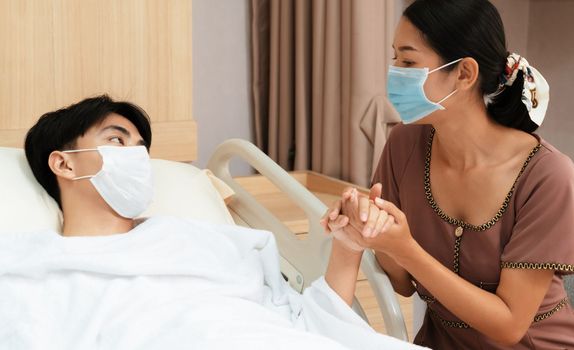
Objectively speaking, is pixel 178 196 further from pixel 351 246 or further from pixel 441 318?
pixel 441 318

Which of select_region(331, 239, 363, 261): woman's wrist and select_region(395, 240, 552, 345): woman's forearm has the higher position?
select_region(331, 239, 363, 261): woman's wrist

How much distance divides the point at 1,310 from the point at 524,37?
2715 mm

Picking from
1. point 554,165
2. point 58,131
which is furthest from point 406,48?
point 58,131

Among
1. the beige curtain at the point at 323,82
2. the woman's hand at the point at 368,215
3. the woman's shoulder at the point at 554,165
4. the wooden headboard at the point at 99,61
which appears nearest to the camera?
the woman's hand at the point at 368,215

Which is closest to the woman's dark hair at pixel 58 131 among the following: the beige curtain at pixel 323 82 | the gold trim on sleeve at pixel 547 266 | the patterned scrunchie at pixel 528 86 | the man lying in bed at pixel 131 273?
the man lying in bed at pixel 131 273

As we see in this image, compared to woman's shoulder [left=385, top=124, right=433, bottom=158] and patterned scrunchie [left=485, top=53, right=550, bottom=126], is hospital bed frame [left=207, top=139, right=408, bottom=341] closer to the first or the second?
woman's shoulder [left=385, top=124, right=433, bottom=158]

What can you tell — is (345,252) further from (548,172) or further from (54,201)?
(54,201)

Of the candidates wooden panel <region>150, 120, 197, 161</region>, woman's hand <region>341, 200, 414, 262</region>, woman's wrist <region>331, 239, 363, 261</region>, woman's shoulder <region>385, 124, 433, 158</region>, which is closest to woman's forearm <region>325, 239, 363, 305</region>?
woman's wrist <region>331, 239, 363, 261</region>

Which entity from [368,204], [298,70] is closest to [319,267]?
[368,204]

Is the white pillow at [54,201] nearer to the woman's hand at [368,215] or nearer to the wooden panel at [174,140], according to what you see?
the wooden panel at [174,140]

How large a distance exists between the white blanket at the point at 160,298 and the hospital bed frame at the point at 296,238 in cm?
11

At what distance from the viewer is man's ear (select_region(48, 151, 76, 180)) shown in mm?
1881

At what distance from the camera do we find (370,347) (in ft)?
5.16

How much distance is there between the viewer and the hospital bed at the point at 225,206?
5.90 ft
